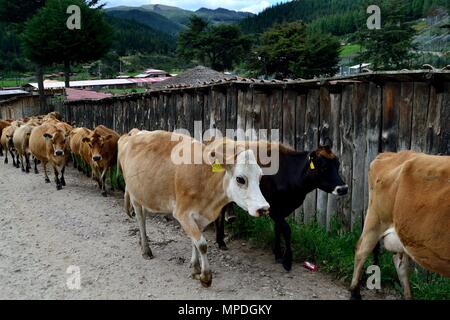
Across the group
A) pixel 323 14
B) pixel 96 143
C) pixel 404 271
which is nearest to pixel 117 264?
pixel 404 271

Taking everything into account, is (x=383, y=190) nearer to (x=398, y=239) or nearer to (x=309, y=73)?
(x=398, y=239)

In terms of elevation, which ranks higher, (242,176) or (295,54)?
(295,54)

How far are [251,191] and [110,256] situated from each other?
2739 millimetres

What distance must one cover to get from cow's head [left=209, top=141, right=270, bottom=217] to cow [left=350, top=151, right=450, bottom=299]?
1.16 m

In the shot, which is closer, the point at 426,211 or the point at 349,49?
the point at 426,211

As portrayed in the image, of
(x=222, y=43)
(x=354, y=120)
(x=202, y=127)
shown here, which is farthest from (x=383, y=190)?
(x=222, y=43)

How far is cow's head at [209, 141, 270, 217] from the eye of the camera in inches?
182

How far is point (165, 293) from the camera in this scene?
5.07 m

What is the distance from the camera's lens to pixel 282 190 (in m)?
5.84

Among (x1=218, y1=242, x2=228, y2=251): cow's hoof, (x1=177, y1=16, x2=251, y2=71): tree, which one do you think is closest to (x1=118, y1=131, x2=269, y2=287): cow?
(x1=218, y1=242, x2=228, y2=251): cow's hoof

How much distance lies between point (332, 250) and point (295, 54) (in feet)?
143

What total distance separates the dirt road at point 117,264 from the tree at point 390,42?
133ft

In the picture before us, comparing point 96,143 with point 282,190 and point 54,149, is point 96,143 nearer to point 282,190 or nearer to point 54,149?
point 54,149

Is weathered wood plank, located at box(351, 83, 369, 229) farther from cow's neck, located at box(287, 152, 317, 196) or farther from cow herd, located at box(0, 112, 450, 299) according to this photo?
cow's neck, located at box(287, 152, 317, 196)
